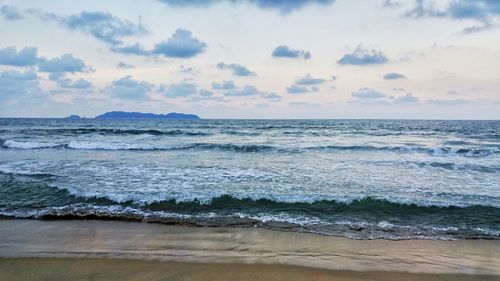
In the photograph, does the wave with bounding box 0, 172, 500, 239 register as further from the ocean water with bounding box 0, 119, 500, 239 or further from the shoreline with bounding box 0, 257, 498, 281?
the shoreline with bounding box 0, 257, 498, 281

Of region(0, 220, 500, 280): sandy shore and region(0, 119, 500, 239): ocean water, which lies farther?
region(0, 119, 500, 239): ocean water

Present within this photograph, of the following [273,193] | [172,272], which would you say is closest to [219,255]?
[172,272]

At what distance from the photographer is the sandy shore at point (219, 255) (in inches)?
192

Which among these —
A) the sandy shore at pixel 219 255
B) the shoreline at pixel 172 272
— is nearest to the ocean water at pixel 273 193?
the sandy shore at pixel 219 255

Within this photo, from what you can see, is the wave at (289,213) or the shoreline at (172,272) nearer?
the shoreline at (172,272)

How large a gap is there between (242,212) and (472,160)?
16.1m

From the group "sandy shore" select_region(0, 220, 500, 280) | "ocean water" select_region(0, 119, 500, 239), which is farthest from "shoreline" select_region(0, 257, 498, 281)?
"ocean water" select_region(0, 119, 500, 239)

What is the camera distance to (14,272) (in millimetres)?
4887

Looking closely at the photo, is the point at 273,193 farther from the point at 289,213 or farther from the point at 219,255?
the point at 219,255

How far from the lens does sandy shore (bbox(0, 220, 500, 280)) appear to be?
4.89 metres

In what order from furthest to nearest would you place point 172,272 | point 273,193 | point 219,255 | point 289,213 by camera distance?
point 273,193
point 289,213
point 219,255
point 172,272

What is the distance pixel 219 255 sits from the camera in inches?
222

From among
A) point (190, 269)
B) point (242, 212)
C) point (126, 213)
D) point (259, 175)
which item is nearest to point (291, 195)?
point (242, 212)

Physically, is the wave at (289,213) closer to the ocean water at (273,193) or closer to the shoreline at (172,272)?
the ocean water at (273,193)
